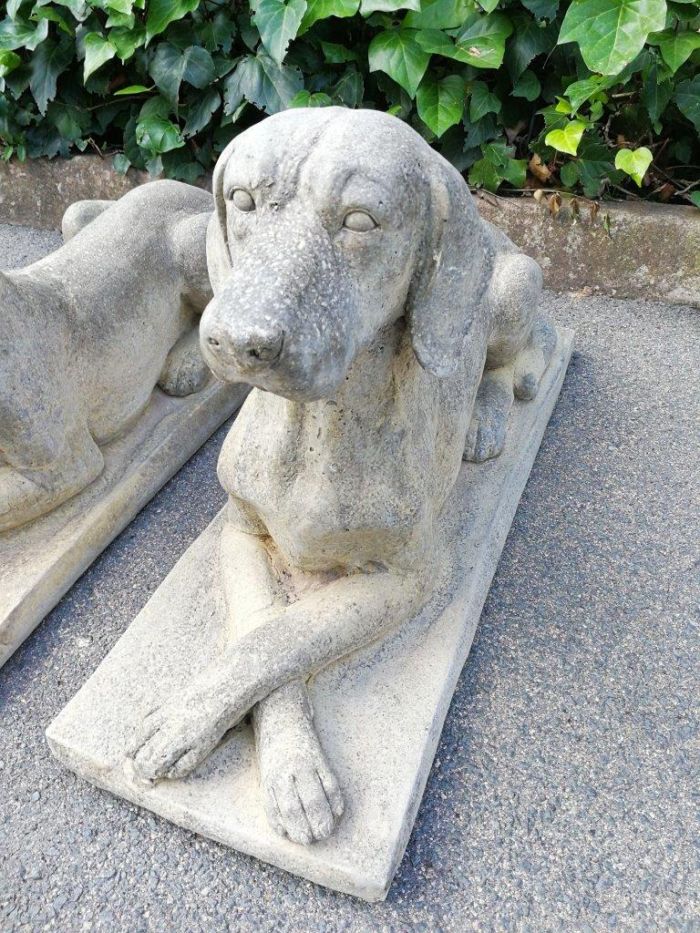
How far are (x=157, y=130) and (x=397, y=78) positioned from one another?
1.14 meters

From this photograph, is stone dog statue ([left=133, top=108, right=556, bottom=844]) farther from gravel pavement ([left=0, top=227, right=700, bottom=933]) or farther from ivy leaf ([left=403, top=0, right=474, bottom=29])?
ivy leaf ([left=403, top=0, right=474, bottom=29])

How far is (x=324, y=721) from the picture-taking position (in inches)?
59.1

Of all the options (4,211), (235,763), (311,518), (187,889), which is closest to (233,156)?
(311,518)

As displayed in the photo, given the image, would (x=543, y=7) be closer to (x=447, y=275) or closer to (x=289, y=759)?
(x=447, y=275)

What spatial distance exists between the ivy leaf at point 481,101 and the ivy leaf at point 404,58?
24 cm

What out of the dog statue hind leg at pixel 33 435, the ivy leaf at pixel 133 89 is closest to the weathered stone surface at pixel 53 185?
the ivy leaf at pixel 133 89

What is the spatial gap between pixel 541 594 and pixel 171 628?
0.90m

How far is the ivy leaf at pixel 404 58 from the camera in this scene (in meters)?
2.98

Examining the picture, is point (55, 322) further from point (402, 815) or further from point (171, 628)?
point (402, 815)

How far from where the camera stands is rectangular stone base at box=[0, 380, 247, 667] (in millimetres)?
1830

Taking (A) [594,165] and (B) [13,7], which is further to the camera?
(B) [13,7]

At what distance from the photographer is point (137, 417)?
7.61ft

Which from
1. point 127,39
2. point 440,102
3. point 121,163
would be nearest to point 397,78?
point 440,102

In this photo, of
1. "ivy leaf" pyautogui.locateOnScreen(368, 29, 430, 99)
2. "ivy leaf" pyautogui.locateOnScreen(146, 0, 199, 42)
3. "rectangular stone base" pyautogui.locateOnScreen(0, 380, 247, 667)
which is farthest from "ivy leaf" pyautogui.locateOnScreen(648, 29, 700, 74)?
"rectangular stone base" pyautogui.locateOnScreen(0, 380, 247, 667)
